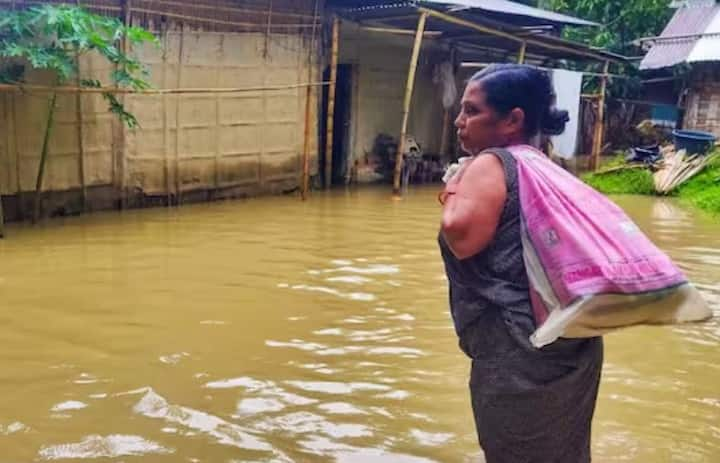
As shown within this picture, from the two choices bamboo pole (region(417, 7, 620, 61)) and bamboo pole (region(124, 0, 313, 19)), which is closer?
bamboo pole (region(124, 0, 313, 19))

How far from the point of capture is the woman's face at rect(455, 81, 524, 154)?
76.9 inches

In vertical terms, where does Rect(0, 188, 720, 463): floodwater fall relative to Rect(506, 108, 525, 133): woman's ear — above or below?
below

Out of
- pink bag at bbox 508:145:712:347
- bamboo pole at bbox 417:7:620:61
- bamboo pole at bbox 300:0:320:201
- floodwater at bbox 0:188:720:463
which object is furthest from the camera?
bamboo pole at bbox 417:7:620:61

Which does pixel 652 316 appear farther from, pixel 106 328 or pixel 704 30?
pixel 704 30

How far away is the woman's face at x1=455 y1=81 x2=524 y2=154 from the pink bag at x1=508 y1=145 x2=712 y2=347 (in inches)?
6.8

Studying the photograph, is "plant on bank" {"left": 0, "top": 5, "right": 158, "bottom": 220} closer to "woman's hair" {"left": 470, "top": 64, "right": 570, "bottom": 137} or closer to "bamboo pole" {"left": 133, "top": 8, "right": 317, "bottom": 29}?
"bamboo pole" {"left": 133, "top": 8, "right": 317, "bottom": 29}

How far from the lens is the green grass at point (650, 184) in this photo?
11.6m

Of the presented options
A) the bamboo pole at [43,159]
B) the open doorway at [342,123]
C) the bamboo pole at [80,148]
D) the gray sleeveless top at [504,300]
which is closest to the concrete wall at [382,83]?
the open doorway at [342,123]

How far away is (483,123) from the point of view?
197 cm

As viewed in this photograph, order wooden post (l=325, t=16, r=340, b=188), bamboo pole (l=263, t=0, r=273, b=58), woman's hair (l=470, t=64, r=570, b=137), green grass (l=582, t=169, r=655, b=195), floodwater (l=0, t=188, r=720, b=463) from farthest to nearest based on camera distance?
green grass (l=582, t=169, r=655, b=195), wooden post (l=325, t=16, r=340, b=188), bamboo pole (l=263, t=0, r=273, b=58), floodwater (l=0, t=188, r=720, b=463), woman's hair (l=470, t=64, r=570, b=137)

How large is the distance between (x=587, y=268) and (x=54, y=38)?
701 centimetres

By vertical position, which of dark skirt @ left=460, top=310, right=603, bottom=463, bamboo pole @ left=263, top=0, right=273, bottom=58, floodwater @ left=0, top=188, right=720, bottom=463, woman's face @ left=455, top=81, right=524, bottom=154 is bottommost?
floodwater @ left=0, top=188, right=720, bottom=463

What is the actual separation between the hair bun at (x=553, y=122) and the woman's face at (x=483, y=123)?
0.25 ft

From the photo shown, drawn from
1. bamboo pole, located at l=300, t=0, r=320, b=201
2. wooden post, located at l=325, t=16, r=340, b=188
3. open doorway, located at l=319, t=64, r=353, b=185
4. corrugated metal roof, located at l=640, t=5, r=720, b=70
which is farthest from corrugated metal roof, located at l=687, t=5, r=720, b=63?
bamboo pole, located at l=300, t=0, r=320, b=201
